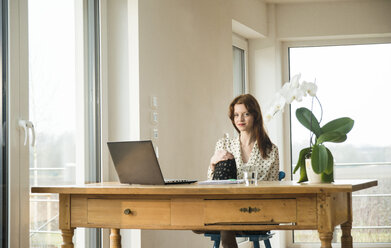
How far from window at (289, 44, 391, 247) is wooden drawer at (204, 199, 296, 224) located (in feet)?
12.6

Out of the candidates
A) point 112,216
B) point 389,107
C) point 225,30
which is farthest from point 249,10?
point 112,216

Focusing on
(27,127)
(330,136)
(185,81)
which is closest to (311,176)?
(330,136)

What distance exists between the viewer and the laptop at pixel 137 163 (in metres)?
2.80

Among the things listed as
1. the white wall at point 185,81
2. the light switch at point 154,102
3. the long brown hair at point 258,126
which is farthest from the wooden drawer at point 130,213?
the light switch at point 154,102

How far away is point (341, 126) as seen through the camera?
9.39 feet

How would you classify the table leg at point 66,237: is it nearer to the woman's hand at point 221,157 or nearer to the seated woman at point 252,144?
the woman's hand at point 221,157

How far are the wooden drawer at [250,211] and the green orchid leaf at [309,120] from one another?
40 cm

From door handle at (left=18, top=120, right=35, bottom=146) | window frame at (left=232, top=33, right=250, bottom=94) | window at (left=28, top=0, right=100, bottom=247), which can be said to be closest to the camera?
door handle at (left=18, top=120, right=35, bottom=146)

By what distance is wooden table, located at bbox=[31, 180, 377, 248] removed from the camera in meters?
2.60

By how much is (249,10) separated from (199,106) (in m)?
1.57

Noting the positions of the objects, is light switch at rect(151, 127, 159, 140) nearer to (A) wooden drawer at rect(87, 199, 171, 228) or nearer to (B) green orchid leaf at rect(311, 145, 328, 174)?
(A) wooden drawer at rect(87, 199, 171, 228)

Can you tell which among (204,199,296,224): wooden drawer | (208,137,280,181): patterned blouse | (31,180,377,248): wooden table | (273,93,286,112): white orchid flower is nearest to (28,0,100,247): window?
(31,180,377,248): wooden table

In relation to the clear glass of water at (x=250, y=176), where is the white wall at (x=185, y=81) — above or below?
above

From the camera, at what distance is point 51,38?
3.36 metres
